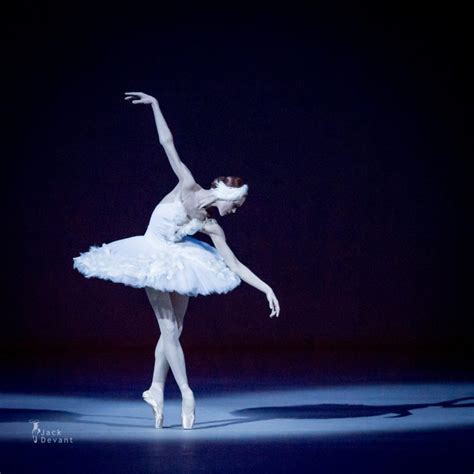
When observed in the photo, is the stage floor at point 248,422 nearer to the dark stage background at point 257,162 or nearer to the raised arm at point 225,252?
the raised arm at point 225,252

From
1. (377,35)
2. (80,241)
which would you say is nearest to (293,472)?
(80,241)

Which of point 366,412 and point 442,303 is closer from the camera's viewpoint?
Answer: point 366,412

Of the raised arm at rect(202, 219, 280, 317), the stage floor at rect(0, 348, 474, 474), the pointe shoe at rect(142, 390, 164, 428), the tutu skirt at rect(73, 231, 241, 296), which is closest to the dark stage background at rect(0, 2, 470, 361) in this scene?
the stage floor at rect(0, 348, 474, 474)

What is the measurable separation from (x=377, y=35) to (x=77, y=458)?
5.24m

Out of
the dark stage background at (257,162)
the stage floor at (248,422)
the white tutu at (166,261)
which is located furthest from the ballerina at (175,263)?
the dark stage background at (257,162)

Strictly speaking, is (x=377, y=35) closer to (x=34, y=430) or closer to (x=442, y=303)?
(x=442, y=303)

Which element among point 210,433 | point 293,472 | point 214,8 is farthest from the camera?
point 214,8

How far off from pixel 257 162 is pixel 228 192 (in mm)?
3509

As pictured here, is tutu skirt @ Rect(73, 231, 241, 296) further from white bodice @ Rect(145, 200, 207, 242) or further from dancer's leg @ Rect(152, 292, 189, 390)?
dancer's leg @ Rect(152, 292, 189, 390)

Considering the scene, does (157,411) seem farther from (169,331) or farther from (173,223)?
(173,223)

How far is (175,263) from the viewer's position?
14.0 feet

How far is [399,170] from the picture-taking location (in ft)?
26.1

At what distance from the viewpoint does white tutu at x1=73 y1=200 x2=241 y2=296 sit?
4.17 meters

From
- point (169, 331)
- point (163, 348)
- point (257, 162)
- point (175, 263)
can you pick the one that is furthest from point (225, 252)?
point (257, 162)
